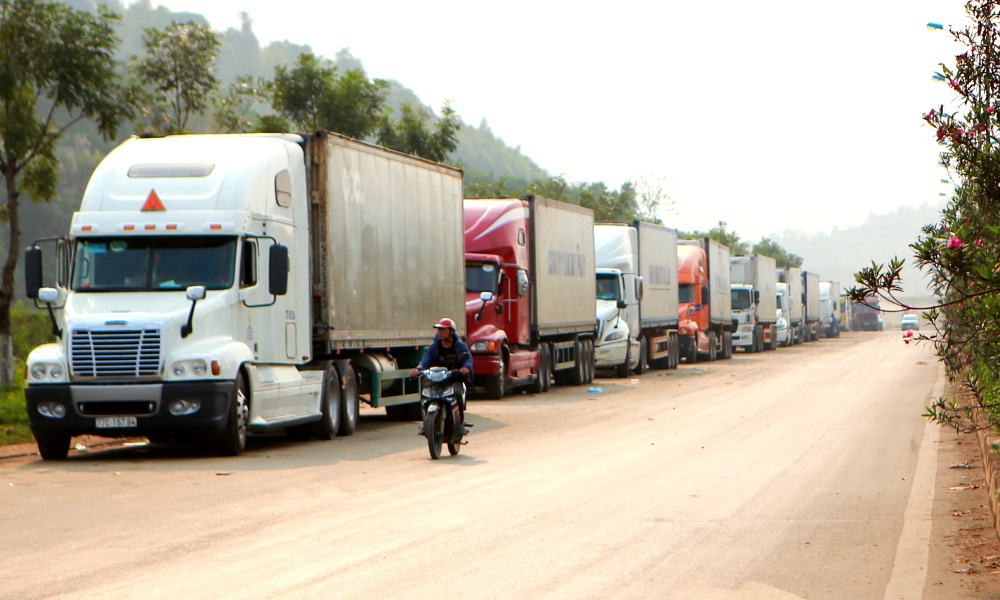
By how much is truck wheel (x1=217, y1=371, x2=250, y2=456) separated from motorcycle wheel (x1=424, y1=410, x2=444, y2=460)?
7.06 feet

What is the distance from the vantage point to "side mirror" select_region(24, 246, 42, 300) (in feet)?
48.0

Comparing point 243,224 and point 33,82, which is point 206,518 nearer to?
point 243,224

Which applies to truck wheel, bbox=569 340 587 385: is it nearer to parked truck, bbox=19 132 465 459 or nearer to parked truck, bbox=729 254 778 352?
parked truck, bbox=19 132 465 459

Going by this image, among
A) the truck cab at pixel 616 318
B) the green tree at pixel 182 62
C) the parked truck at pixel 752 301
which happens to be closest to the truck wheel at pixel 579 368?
the truck cab at pixel 616 318

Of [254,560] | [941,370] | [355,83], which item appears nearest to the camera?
[254,560]

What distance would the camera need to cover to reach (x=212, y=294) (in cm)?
1486

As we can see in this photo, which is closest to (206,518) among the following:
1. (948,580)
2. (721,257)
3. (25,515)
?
(25,515)

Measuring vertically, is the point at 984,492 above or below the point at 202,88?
below

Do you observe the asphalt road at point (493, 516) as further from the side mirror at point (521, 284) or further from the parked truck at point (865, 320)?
the parked truck at point (865, 320)

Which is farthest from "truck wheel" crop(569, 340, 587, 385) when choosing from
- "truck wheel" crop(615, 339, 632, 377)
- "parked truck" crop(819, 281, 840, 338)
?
"parked truck" crop(819, 281, 840, 338)

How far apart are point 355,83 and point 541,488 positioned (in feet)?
78.3

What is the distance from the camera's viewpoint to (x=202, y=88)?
96.6 ft

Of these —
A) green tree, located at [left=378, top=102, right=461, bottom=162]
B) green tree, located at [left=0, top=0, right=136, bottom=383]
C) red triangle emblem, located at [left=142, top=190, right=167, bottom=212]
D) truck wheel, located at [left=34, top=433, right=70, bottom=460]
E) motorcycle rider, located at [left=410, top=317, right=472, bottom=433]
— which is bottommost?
truck wheel, located at [left=34, top=433, right=70, bottom=460]

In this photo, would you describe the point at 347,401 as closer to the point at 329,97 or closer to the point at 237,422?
the point at 237,422
